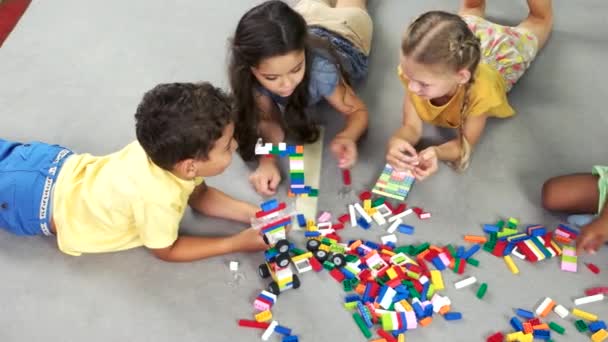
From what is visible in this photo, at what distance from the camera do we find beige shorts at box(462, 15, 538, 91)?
155 cm

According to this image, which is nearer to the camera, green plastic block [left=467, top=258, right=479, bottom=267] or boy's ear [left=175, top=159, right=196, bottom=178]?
boy's ear [left=175, top=159, right=196, bottom=178]

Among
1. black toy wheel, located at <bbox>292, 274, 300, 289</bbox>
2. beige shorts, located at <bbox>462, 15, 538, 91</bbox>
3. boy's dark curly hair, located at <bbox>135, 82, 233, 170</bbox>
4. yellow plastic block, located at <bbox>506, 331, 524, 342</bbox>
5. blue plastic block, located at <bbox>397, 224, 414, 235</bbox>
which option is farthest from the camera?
beige shorts, located at <bbox>462, 15, 538, 91</bbox>

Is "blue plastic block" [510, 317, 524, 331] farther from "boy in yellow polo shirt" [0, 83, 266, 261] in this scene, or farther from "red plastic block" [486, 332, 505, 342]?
"boy in yellow polo shirt" [0, 83, 266, 261]

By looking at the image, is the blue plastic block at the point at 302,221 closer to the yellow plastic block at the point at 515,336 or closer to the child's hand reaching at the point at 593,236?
the yellow plastic block at the point at 515,336

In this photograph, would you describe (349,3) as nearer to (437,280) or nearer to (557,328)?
(437,280)

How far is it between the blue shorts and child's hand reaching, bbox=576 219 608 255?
1.25 metres

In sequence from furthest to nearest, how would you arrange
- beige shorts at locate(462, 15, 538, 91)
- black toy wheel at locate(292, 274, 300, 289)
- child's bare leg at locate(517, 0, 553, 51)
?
child's bare leg at locate(517, 0, 553, 51)
beige shorts at locate(462, 15, 538, 91)
black toy wheel at locate(292, 274, 300, 289)

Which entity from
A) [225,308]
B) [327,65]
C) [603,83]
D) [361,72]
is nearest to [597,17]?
[603,83]

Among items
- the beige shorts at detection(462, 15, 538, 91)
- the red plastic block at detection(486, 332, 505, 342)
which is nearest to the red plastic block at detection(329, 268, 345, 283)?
the red plastic block at detection(486, 332, 505, 342)

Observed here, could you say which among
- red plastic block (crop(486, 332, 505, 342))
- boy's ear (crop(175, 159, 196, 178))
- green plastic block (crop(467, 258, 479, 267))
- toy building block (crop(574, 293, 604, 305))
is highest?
boy's ear (crop(175, 159, 196, 178))

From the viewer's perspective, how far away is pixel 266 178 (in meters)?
1.39

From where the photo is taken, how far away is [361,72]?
1.66m

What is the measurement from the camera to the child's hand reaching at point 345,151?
1.38m

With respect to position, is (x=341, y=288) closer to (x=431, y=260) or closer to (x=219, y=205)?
(x=431, y=260)
